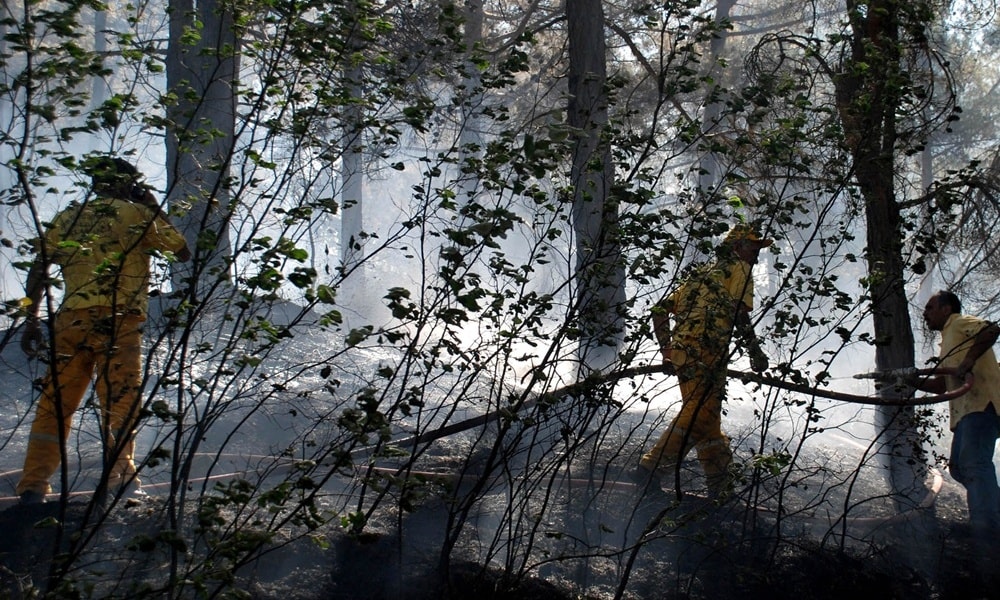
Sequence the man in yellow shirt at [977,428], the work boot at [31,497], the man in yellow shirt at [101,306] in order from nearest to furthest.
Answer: the man in yellow shirt at [101,306]
the work boot at [31,497]
the man in yellow shirt at [977,428]

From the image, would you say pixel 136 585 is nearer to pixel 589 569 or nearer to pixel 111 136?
pixel 111 136

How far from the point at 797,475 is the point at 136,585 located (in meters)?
6.28

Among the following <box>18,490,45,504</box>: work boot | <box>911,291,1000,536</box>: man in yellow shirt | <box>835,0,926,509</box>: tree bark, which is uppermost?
<box>835,0,926,509</box>: tree bark

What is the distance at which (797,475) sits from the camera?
739 centimetres

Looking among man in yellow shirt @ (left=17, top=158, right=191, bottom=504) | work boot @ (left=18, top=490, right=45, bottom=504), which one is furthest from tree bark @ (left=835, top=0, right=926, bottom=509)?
work boot @ (left=18, top=490, right=45, bottom=504)

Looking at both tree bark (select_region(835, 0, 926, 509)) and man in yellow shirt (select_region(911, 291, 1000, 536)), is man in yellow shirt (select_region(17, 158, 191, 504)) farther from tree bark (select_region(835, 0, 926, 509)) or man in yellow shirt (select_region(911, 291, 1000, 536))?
man in yellow shirt (select_region(911, 291, 1000, 536))

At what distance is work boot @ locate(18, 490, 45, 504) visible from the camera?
420 cm

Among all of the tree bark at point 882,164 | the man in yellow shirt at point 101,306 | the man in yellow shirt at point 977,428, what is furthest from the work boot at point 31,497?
the man in yellow shirt at point 977,428

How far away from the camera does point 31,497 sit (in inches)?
167

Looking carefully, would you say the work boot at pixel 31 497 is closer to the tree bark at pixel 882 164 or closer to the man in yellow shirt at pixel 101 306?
the man in yellow shirt at pixel 101 306

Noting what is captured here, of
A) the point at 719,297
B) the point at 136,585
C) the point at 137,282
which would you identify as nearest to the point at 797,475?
the point at 719,297

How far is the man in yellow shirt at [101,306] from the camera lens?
101 inches

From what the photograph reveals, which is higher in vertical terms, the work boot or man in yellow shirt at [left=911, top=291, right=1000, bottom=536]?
man in yellow shirt at [left=911, top=291, right=1000, bottom=536]

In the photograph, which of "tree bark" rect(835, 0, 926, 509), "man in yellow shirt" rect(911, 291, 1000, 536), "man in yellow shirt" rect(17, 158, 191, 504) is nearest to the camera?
"man in yellow shirt" rect(17, 158, 191, 504)
